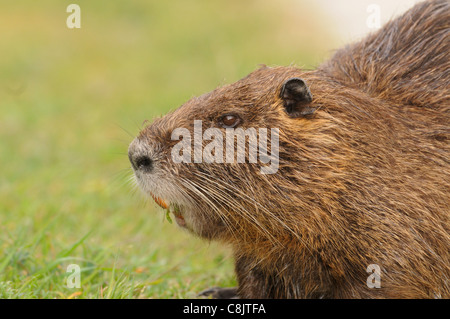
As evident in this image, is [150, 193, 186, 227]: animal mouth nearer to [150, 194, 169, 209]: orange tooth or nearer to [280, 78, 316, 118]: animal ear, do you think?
[150, 194, 169, 209]: orange tooth

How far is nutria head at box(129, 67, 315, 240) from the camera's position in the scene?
10.4 feet

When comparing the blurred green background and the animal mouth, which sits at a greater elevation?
the blurred green background

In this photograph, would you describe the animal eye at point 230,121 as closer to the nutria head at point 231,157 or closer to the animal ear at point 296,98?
the nutria head at point 231,157

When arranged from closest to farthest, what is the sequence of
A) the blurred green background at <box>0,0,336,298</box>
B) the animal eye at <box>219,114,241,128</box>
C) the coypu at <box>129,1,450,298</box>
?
the coypu at <box>129,1,450,298</box>
the animal eye at <box>219,114,241,128</box>
the blurred green background at <box>0,0,336,298</box>

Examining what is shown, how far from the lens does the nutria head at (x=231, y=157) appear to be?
10.4 ft

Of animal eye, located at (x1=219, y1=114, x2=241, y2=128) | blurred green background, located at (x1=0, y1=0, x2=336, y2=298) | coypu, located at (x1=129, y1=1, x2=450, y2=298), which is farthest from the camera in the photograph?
blurred green background, located at (x1=0, y1=0, x2=336, y2=298)

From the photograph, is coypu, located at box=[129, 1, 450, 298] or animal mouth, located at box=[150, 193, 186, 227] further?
animal mouth, located at box=[150, 193, 186, 227]

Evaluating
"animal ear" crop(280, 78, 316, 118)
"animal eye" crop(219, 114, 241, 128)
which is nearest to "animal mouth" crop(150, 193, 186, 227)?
"animal eye" crop(219, 114, 241, 128)

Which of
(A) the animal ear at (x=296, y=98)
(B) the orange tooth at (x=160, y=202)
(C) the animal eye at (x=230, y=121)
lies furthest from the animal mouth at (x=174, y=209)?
(A) the animal ear at (x=296, y=98)

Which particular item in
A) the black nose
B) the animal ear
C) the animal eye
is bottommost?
the black nose

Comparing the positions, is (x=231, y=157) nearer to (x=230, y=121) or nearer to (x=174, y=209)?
(x=230, y=121)

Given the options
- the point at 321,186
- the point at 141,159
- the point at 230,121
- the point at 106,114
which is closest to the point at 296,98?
the point at 230,121
